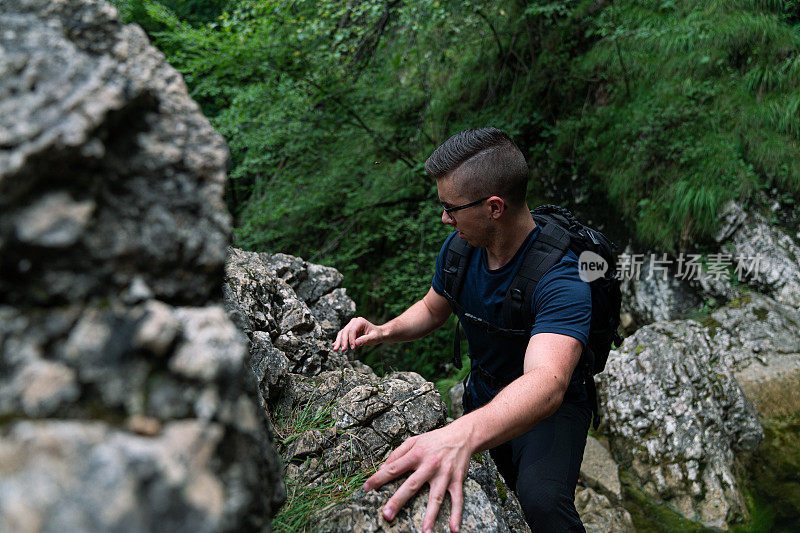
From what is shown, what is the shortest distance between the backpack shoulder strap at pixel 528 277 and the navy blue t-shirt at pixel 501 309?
0.11 ft

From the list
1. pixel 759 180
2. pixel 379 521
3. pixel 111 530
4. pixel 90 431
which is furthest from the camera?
pixel 759 180

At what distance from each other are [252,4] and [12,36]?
624cm

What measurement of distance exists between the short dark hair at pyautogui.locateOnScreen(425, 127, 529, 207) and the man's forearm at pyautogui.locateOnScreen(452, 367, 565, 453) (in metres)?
1.14

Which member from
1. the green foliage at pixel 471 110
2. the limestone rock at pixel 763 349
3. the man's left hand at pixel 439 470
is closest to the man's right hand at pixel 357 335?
the man's left hand at pixel 439 470

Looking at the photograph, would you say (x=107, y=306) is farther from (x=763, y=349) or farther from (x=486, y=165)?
(x=763, y=349)

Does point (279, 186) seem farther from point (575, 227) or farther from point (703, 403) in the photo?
point (703, 403)

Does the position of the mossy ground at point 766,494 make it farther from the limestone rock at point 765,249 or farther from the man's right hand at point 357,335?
the man's right hand at point 357,335

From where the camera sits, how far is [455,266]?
10.7 ft

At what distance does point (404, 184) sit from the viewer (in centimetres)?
810

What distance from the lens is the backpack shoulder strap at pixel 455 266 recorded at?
321cm

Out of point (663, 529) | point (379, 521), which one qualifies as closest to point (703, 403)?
point (663, 529)

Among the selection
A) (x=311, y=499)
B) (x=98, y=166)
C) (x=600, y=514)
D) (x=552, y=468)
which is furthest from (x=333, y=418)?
(x=600, y=514)

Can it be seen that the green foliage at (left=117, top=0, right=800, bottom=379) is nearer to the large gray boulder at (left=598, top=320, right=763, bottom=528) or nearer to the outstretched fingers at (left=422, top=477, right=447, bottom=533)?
the large gray boulder at (left=598, top=320, right=763, bottom=528)

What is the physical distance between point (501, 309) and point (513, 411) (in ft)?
3.36
